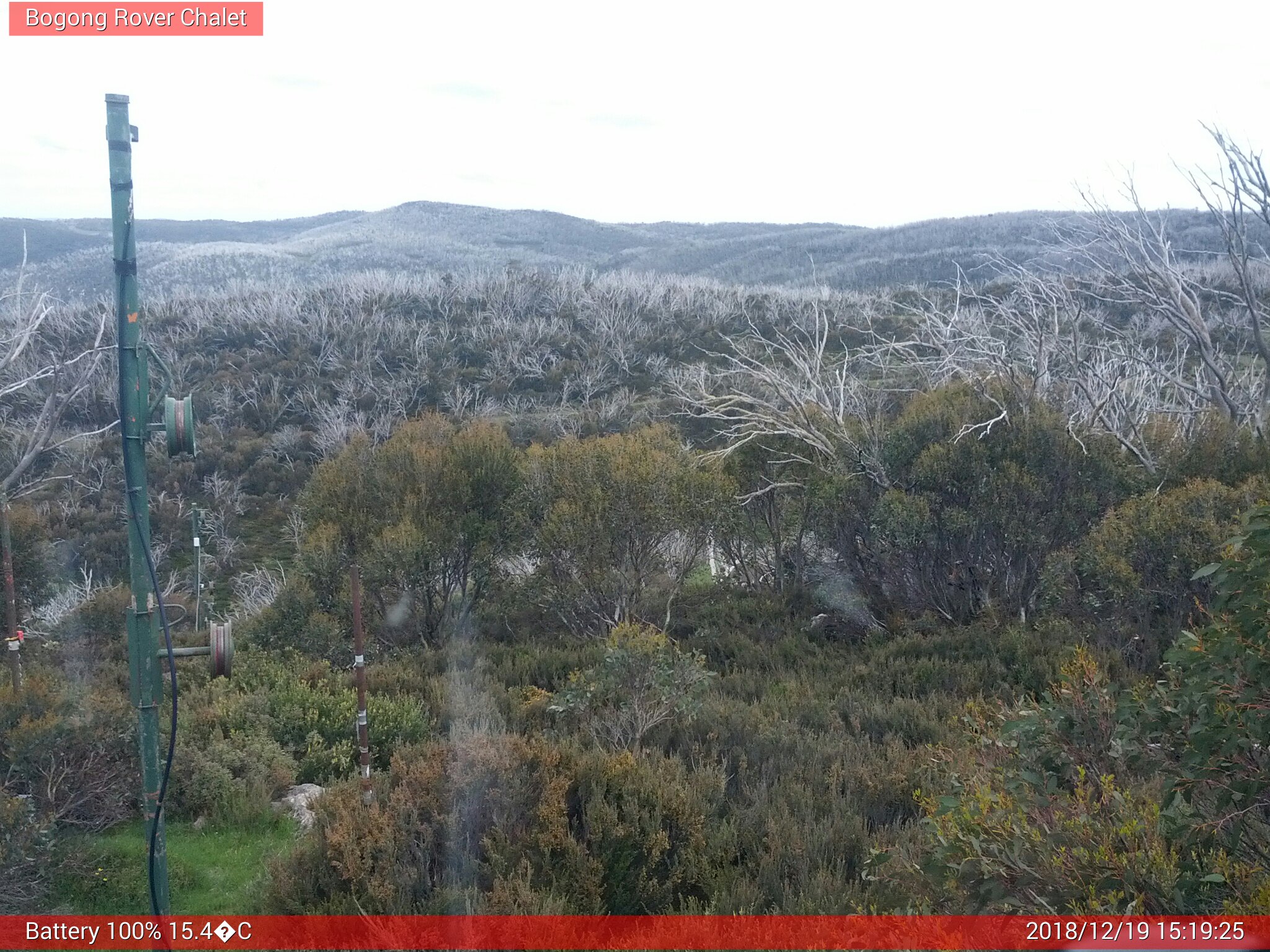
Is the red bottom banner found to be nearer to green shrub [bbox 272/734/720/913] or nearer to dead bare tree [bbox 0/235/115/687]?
green shrub [bbox 272/734/720/913]

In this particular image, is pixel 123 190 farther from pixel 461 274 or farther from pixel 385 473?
pixel 461 274

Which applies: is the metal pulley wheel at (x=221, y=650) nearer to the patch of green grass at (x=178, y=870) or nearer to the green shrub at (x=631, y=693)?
the patch of green grass at (x=178, y=870)

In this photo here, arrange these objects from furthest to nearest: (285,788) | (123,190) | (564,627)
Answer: (564,627) < (285,788) < (123,190)

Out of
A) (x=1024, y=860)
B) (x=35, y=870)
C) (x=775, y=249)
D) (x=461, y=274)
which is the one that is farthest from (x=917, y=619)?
(x=775, y=249)

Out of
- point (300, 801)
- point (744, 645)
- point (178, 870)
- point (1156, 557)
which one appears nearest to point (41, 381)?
point (744, 645)

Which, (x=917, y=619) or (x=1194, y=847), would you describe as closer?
(x=1194, y=847)

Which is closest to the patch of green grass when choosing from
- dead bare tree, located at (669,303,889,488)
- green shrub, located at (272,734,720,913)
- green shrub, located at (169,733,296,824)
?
green shrub, located at (169,733,296,824)
